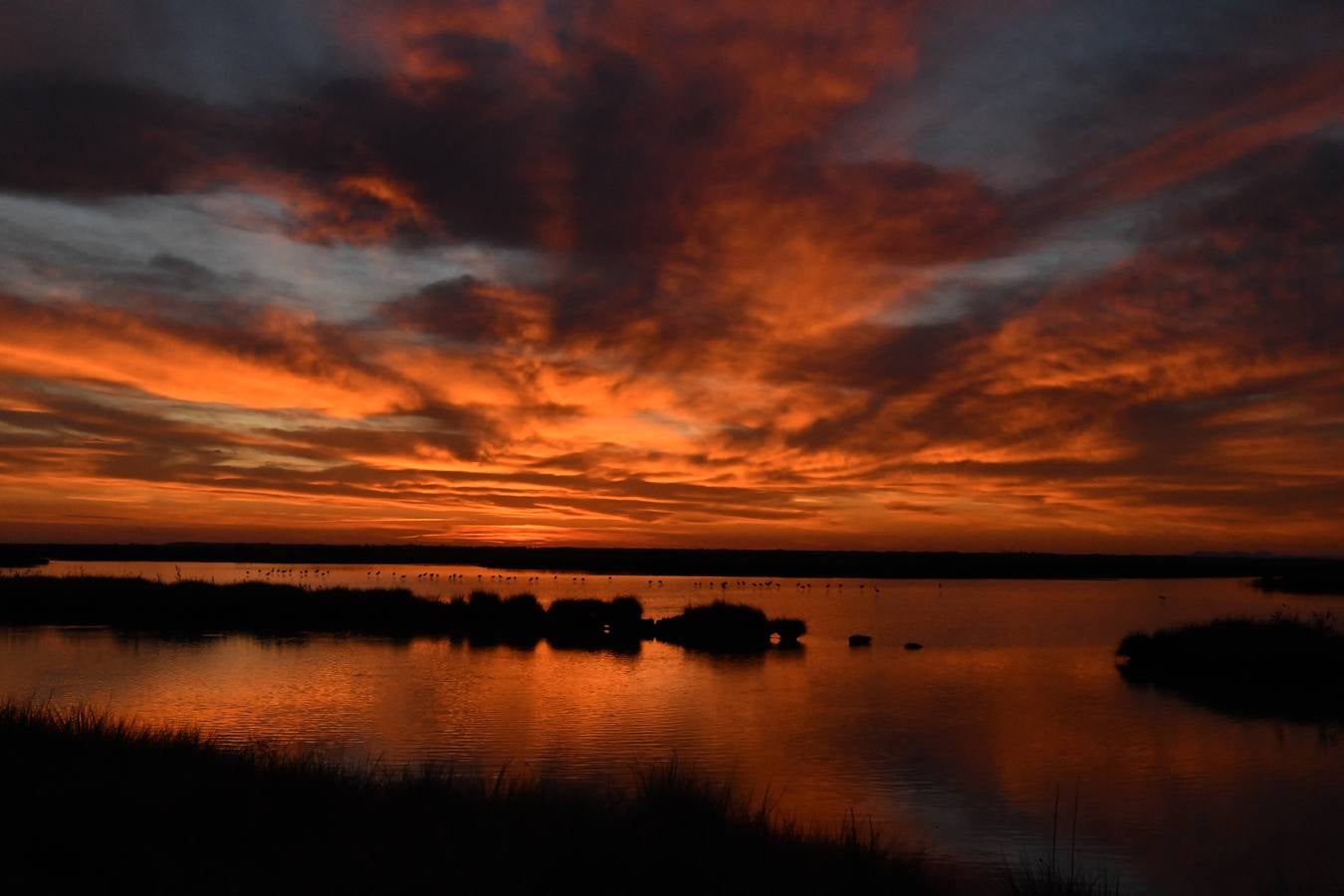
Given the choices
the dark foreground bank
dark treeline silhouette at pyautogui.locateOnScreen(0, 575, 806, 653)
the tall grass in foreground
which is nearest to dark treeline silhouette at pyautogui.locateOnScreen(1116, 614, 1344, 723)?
dark treeline silhouette at pyautogui.locateOnScreen(0, 575, 806, 653)

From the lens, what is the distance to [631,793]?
52.0ft

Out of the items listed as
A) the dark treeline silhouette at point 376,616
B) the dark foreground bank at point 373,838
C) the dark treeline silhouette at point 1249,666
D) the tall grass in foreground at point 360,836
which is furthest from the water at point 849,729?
the dark treeline silhouette at point 376,616

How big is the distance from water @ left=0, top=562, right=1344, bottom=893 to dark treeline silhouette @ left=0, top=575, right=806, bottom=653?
369 cm

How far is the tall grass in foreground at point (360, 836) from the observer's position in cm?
919

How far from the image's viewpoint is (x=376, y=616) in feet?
158

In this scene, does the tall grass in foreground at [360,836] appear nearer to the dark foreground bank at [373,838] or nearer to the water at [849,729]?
the dark foreground bank at [373,838]

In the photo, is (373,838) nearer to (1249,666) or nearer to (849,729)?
(849,729)

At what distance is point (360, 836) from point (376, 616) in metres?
39.5

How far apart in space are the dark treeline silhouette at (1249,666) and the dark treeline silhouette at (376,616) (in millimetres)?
14588

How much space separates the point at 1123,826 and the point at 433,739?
13.0m

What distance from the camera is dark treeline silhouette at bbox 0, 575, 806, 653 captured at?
4497 centimetres

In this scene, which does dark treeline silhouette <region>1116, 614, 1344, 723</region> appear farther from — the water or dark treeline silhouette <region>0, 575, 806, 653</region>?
dark treeline silhouette <region>0, 575, 806, 653</region>

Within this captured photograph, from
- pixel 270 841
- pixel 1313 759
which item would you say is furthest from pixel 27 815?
pixel 1313 759

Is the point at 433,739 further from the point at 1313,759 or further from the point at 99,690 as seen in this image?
the point at 1313,759
